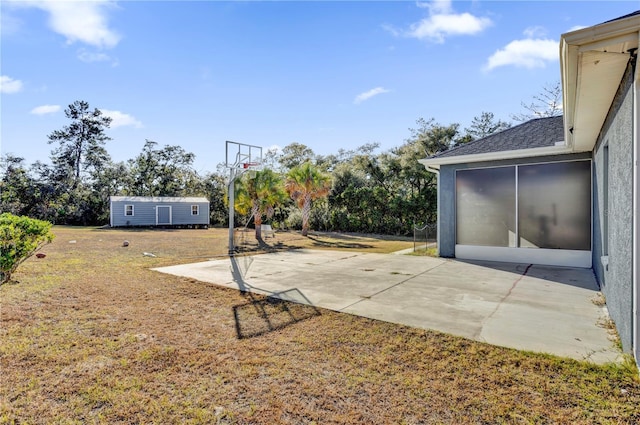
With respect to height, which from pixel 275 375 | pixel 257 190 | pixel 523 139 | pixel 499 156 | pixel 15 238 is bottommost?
pixel 275 375

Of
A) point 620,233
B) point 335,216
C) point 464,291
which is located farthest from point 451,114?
point 620,233

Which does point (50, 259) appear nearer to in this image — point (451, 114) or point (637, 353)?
point (637, 353)

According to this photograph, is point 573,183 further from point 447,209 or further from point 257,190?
point 257,190

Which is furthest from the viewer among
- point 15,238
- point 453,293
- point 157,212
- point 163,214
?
point 163,214

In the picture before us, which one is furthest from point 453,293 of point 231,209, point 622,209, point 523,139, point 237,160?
point 237,160

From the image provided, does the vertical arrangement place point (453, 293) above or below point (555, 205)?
below

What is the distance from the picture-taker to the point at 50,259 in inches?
346

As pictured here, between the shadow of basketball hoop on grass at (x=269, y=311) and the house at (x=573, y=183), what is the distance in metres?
3.50

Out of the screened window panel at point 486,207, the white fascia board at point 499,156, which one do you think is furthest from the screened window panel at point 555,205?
the white fascia board at point 499,156

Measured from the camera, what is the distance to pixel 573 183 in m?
7.76

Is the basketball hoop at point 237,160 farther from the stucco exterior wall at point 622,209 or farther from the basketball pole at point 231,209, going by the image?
the stucco exterior wall at point 622,209

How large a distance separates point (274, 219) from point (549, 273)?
772 inches

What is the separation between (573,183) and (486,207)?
1971 mm

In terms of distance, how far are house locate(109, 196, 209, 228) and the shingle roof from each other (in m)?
21.1
